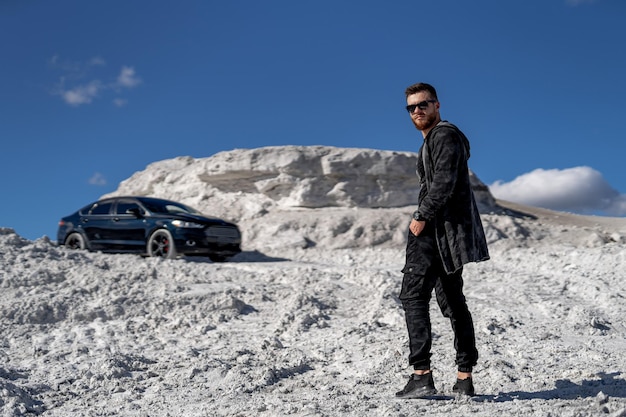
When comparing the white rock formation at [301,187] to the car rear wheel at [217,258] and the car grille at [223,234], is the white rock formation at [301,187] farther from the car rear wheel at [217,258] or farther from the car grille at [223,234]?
the car grille at [223,234]

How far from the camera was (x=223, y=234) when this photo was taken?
42.1ft

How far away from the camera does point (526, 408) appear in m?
3.86

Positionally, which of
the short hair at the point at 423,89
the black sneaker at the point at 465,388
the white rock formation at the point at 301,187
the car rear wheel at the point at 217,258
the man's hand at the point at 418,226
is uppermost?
the white rock formation at the point at 301,187

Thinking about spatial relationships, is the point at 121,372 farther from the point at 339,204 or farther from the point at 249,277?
the point at 339,204

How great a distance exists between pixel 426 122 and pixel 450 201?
0.60 metres

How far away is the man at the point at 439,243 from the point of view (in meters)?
3.90

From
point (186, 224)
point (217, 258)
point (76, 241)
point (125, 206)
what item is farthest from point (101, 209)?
point (217, 258)

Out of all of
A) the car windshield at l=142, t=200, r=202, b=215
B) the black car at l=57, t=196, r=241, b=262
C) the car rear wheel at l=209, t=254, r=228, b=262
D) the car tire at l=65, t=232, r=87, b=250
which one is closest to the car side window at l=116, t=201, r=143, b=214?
the black car at l=57, t=196, r=241, b=262

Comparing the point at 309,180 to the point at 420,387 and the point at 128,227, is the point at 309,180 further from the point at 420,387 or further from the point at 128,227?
the point at 420,387

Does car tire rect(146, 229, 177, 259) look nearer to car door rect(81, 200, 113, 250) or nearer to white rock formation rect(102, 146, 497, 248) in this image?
car door rect(81, 200, 113, 250)

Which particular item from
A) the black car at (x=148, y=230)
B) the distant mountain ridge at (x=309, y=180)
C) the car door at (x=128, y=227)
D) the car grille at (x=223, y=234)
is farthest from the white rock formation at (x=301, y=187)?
the car door at (x=128, y=227)

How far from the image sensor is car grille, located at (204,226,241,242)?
1256 centimetres

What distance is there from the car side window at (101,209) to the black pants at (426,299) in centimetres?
1089

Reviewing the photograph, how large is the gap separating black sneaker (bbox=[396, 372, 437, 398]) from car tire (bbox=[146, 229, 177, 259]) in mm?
8936
